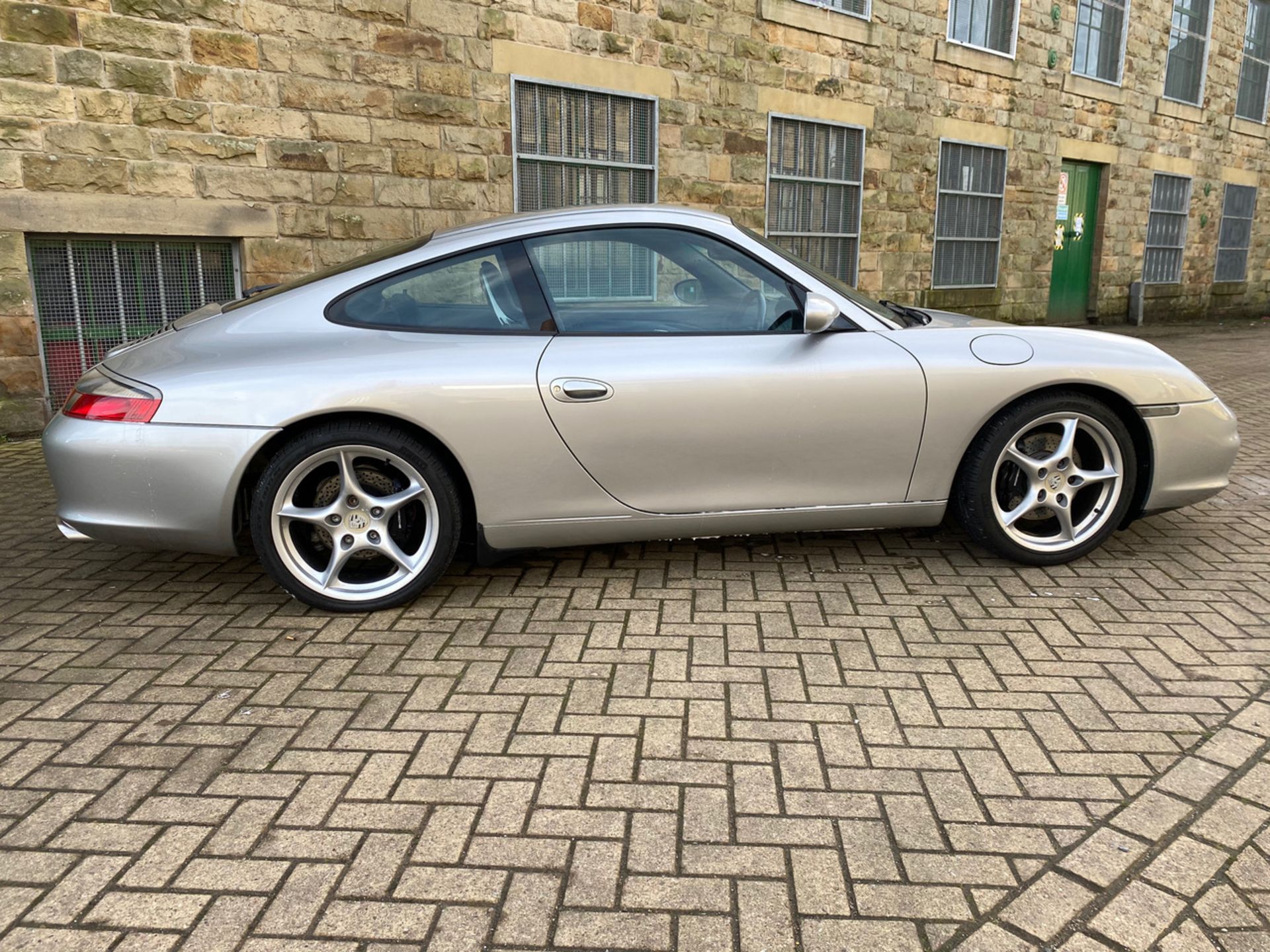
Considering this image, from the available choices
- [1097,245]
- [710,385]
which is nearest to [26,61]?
[710,385]

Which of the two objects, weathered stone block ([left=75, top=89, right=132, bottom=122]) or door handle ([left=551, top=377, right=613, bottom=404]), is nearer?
door handle ([left=551, top=377, right=613, bottom=404])

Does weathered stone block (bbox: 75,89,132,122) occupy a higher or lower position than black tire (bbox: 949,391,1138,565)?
higher

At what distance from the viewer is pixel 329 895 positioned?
6.35 feet

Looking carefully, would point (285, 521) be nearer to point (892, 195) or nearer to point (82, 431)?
point (82, 431)

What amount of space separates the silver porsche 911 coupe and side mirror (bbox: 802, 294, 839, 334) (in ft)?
0.05

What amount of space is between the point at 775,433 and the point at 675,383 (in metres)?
0.44

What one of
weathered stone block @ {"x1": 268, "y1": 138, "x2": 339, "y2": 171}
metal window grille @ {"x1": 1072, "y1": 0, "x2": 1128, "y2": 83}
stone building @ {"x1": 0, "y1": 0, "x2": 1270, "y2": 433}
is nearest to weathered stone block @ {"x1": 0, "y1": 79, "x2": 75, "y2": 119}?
stone building @ {"x1": 0, "y1": 0, "x2": 1270, "y2": 433}

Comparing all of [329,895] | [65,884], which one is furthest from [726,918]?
[65,884]

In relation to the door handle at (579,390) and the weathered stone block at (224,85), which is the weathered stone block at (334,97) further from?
the door handle at (579,390)

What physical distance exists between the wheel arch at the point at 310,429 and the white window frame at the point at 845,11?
8.73 metres

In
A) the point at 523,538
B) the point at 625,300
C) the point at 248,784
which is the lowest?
the point at 248,784

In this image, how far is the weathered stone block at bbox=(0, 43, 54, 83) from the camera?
5.95 m

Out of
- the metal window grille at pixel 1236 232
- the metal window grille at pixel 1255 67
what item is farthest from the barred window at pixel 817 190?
the metal window grille at pixel 1255 67

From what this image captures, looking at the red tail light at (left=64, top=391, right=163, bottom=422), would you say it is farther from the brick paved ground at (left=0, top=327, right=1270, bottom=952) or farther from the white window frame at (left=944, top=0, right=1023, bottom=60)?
the white window frame at (left=944, top=0, right=1023, bottom=60)
